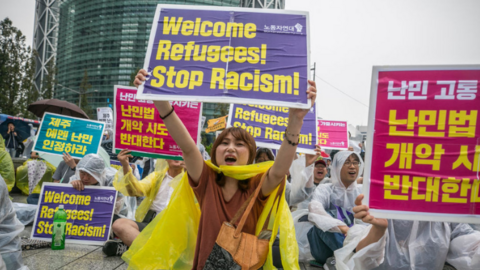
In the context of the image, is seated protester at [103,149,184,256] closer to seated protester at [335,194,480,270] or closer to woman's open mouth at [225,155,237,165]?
woman's open mouth at [225,155,237,165]

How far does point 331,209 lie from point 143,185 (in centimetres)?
226

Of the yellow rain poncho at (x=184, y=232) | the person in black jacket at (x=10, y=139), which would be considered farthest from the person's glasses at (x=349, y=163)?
the person in black jacket at (x=10, y=139)

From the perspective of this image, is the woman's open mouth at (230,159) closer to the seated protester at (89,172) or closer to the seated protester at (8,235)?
the seated protester at (8,235)

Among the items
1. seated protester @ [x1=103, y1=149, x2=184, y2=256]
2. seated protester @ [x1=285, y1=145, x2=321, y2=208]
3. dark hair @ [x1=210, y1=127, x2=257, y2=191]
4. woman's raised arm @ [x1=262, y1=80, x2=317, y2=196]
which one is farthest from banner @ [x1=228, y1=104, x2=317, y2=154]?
woman's raised arm @ [x1=262, y1=80, x2=317, y2=196]

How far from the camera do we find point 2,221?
3070 millimetres

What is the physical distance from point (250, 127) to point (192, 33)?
8.39 ft

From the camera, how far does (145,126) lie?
4566mm

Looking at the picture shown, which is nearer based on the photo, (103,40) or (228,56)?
(228,56)

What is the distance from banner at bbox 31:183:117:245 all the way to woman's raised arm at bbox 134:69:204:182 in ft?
9.93

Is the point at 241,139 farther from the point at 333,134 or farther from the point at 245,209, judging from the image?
the point at 333,134

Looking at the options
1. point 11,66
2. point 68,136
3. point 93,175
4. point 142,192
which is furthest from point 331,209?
point 11,66

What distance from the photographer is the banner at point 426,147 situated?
86.1 inches

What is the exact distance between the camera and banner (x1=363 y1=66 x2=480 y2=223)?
2.19 meters

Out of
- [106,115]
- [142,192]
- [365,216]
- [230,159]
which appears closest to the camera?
[365,216]
